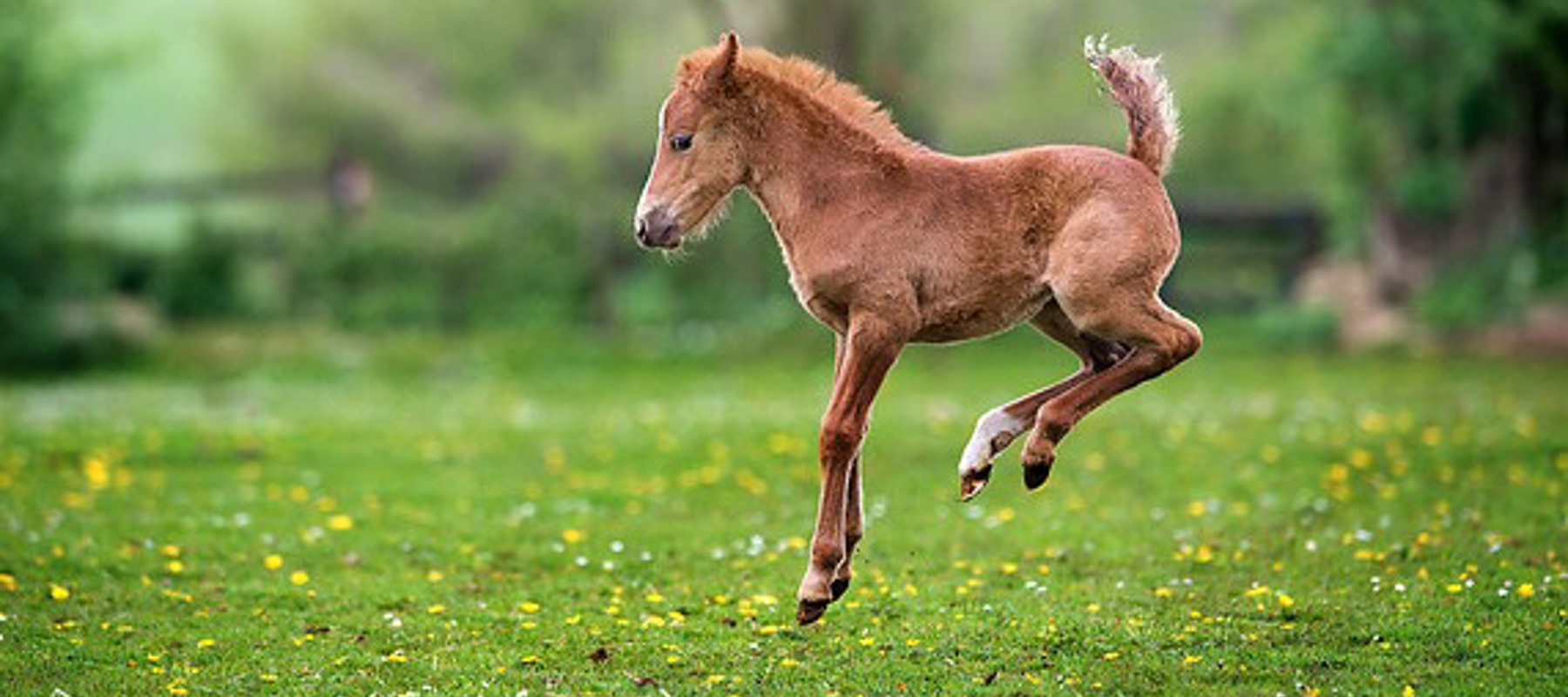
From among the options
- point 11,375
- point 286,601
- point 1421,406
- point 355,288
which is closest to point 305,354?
point 355,288

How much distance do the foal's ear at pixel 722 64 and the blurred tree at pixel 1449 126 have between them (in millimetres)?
20519

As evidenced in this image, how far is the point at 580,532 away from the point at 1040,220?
625 cm

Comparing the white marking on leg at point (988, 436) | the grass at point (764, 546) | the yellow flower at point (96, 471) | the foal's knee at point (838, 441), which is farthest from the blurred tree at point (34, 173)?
the white marking on leg at point (988, 436)

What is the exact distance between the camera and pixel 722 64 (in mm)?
8891

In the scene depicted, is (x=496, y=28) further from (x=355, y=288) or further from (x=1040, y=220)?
(x=1040, y=220)

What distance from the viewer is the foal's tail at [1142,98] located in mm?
8828

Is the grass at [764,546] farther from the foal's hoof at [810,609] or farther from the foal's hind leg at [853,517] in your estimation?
the foal's hind leg at [853,517]

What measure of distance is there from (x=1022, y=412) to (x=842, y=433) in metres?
0.86

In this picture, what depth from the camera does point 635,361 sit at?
29234 mm

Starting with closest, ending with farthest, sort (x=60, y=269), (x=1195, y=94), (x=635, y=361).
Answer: (x=635, y=361)
(x=60, y=269)
(x=1195, y=94)

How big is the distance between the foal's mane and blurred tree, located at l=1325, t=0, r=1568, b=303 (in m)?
19.9

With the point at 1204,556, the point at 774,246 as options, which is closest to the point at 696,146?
the point at 1204,556

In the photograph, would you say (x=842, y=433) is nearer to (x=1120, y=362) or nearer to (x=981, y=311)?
(x=981, y=311)

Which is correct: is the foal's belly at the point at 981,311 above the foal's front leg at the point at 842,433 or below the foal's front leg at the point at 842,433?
above
